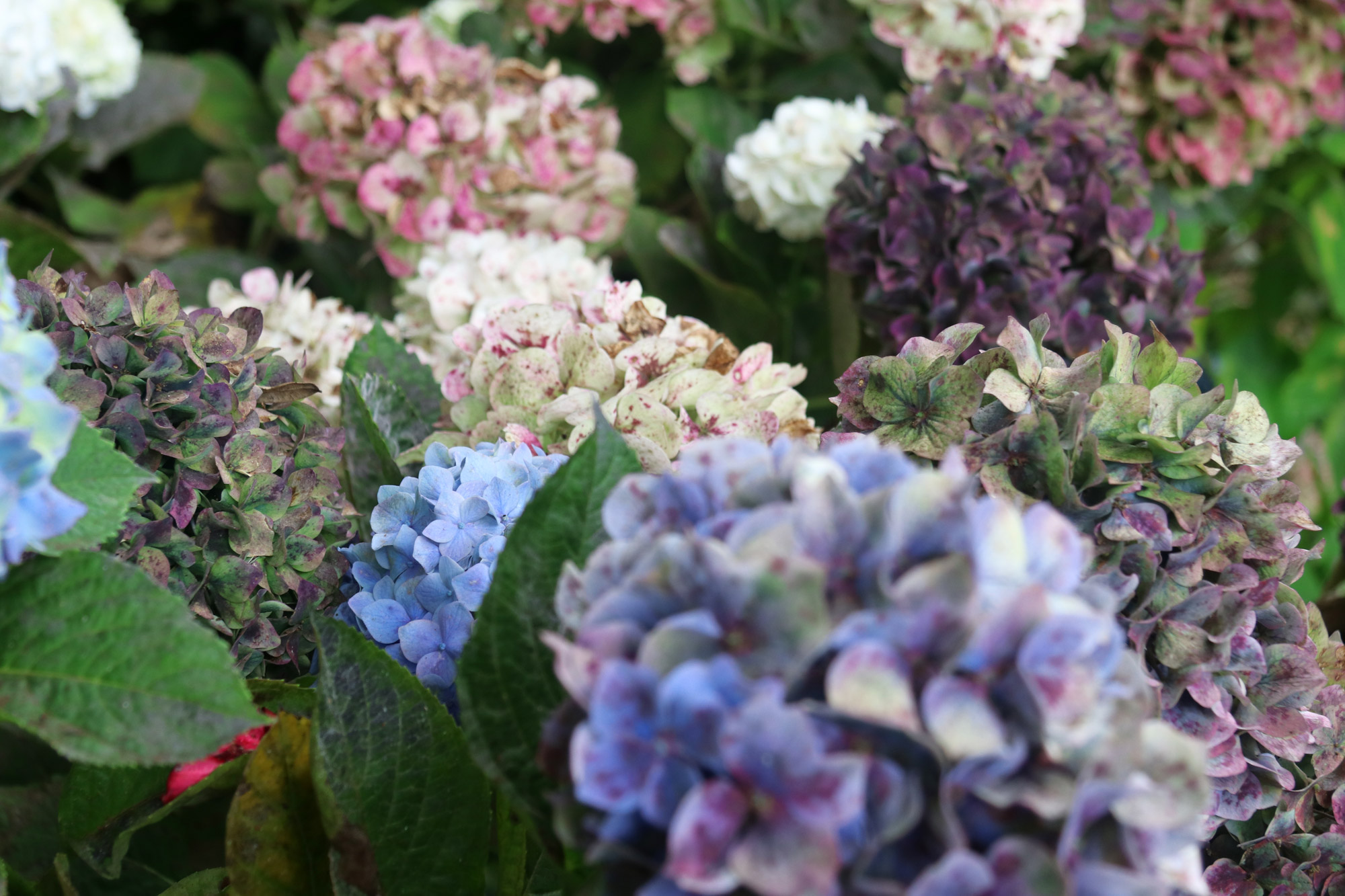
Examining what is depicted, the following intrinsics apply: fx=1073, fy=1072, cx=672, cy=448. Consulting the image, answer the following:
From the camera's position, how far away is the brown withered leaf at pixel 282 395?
0.53 metres

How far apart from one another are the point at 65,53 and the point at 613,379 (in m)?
0.68

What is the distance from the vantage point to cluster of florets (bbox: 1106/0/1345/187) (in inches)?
39.1

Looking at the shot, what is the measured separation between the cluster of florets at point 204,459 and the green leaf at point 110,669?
0.24 feet

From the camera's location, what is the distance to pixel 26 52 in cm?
86

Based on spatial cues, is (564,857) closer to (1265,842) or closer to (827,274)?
(1265,842)

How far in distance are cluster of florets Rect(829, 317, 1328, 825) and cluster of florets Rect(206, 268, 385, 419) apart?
393 millimetres

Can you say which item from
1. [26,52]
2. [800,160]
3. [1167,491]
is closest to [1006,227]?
[800,160]

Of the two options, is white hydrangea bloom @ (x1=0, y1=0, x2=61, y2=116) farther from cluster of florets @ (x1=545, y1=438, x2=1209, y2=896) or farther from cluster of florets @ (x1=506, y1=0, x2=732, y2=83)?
cluster of florets @ (x1=545, y1=438, x2=1209, y2=896)

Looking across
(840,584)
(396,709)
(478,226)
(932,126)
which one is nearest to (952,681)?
(840,584)

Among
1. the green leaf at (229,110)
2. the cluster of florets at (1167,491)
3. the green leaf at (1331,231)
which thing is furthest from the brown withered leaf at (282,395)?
the green leaf at (1331,231)

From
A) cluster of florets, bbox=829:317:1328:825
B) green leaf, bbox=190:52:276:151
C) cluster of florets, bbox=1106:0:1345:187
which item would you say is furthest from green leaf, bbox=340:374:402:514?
cluster of florets, bbox=1106:0:1345:187

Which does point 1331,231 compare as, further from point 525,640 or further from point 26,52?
point 26,52

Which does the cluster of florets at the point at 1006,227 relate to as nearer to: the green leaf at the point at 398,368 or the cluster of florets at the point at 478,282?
the cluster of florets at the point at 478,282

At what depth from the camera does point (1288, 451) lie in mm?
479
